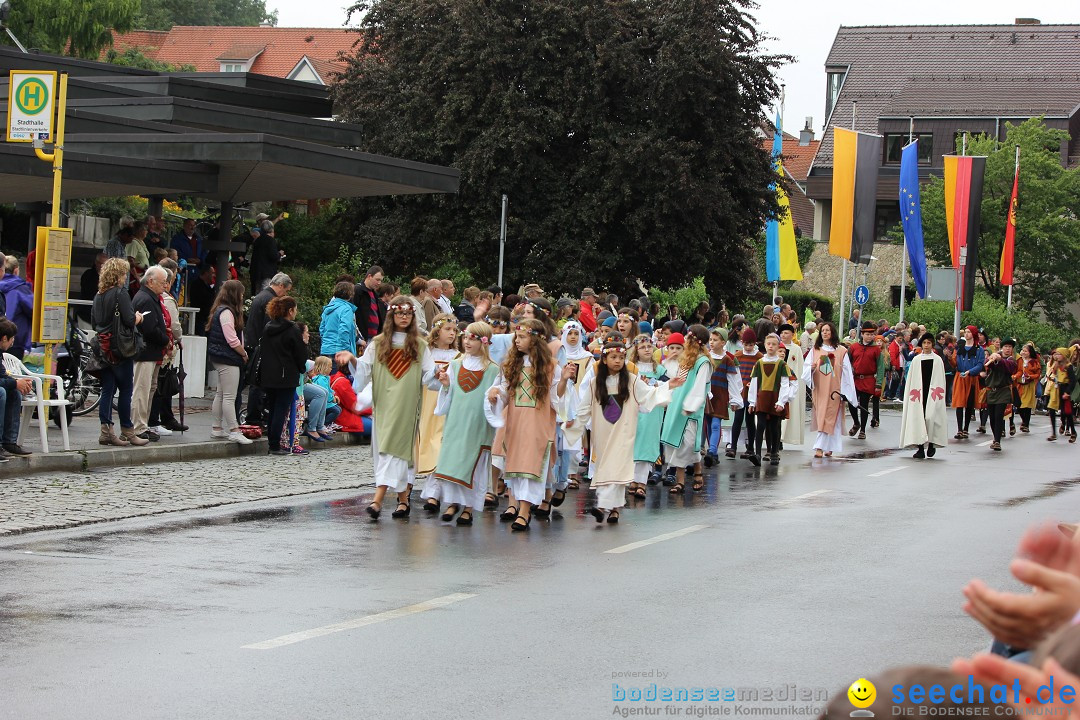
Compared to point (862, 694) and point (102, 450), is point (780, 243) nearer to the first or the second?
point (102, 450)

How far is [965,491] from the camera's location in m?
16.6

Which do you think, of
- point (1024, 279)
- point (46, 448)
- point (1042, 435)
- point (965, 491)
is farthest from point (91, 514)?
point (1024, 279)

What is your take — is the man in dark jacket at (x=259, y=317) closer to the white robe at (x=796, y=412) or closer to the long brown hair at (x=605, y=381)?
the long brown hair at (x=605, y=381)

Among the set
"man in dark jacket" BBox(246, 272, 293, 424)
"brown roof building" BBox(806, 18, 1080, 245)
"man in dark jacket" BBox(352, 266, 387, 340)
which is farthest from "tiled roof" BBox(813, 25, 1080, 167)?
"man in dark jacket" BBox(246, 272, 293, 424)

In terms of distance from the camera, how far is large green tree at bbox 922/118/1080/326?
5931 cm

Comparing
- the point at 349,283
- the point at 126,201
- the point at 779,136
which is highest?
the point at 779,136

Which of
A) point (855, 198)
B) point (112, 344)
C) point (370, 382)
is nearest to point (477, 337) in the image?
point (370, 382)

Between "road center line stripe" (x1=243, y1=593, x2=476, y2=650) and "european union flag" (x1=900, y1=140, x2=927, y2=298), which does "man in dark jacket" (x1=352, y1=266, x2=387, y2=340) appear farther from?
"european union flag" (x1=900, y1=140, x2=927, y2=298)

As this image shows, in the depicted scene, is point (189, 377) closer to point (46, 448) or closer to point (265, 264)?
point (265, 264)

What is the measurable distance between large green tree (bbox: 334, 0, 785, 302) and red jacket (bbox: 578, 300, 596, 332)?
529 inches

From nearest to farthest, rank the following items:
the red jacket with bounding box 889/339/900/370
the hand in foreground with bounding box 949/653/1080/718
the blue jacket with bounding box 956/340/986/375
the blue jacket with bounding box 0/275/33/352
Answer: the hand in foreground with bounding box 949/653/1080/718, the blue jacket with bounding box 0/275/33/352, the blue jacket with bounding box 956/340/986/375, the red jacket with bounding box 889/339/900/370

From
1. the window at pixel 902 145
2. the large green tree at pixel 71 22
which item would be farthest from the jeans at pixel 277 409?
the window at pixel 902 145

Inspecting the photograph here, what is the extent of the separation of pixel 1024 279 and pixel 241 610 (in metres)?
57.5

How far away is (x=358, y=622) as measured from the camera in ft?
26.0
